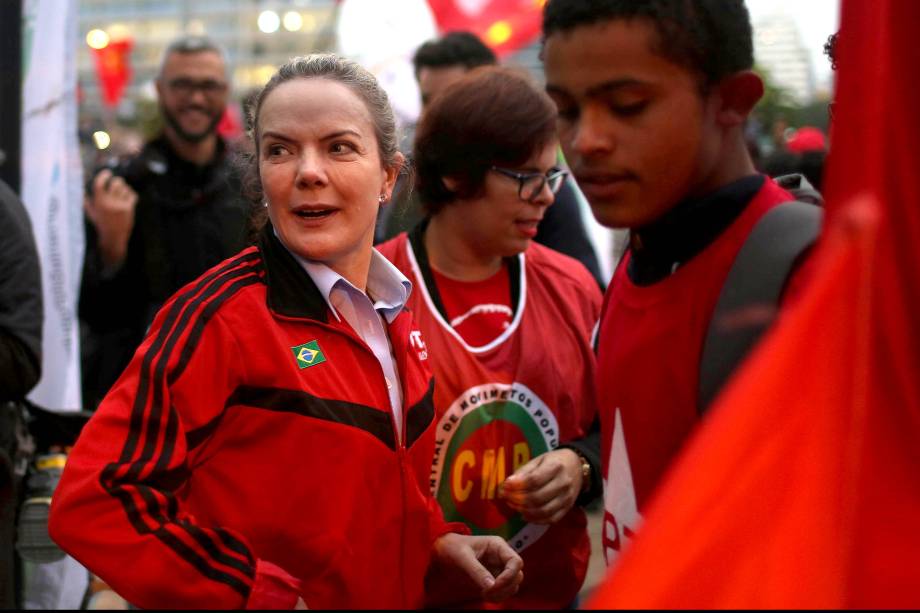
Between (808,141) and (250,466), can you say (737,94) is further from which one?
(808,141)

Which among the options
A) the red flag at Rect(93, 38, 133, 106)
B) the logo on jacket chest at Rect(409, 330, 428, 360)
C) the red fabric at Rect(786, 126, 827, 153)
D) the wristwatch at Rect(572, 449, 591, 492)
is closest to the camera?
the logo on jacket chest at Rect(409, 330, 428, 360)

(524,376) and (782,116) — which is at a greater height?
(524,376)

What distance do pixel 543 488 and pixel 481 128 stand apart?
979 mm

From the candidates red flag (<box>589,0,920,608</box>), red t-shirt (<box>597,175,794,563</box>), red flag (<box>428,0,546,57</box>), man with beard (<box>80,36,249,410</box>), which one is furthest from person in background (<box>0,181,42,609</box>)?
red flag (<box>428,0,546,57</box>)

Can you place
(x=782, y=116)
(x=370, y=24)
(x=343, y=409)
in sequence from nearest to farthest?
(x=343, y=409)
(x=370, y=24)
(x=782, y=116)

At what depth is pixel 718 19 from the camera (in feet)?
4.87

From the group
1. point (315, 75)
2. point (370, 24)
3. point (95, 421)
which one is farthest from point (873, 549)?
point (370, 24)

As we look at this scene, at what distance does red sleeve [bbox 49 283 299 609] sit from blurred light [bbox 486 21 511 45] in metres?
8.78

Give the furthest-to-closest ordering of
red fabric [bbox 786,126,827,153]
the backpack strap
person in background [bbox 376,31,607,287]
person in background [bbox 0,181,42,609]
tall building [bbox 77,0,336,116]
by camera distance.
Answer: tall building [bbox 77,0,336,116], red fabric [bbox 786,126,827,153], person in background [bbox 376,31,607,287], person in background [bbox 0,181,42,609], the backpack strap

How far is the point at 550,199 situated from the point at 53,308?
2257 mm

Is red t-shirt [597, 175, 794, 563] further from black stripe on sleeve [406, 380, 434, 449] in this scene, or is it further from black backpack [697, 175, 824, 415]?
black stripe on sleeve [406, 380, 434, 449]

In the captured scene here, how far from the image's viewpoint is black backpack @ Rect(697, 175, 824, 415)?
1.34m

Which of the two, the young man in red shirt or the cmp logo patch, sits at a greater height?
the young man in red shirt

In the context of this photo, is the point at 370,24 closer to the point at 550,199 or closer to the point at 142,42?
the point at 550,199
